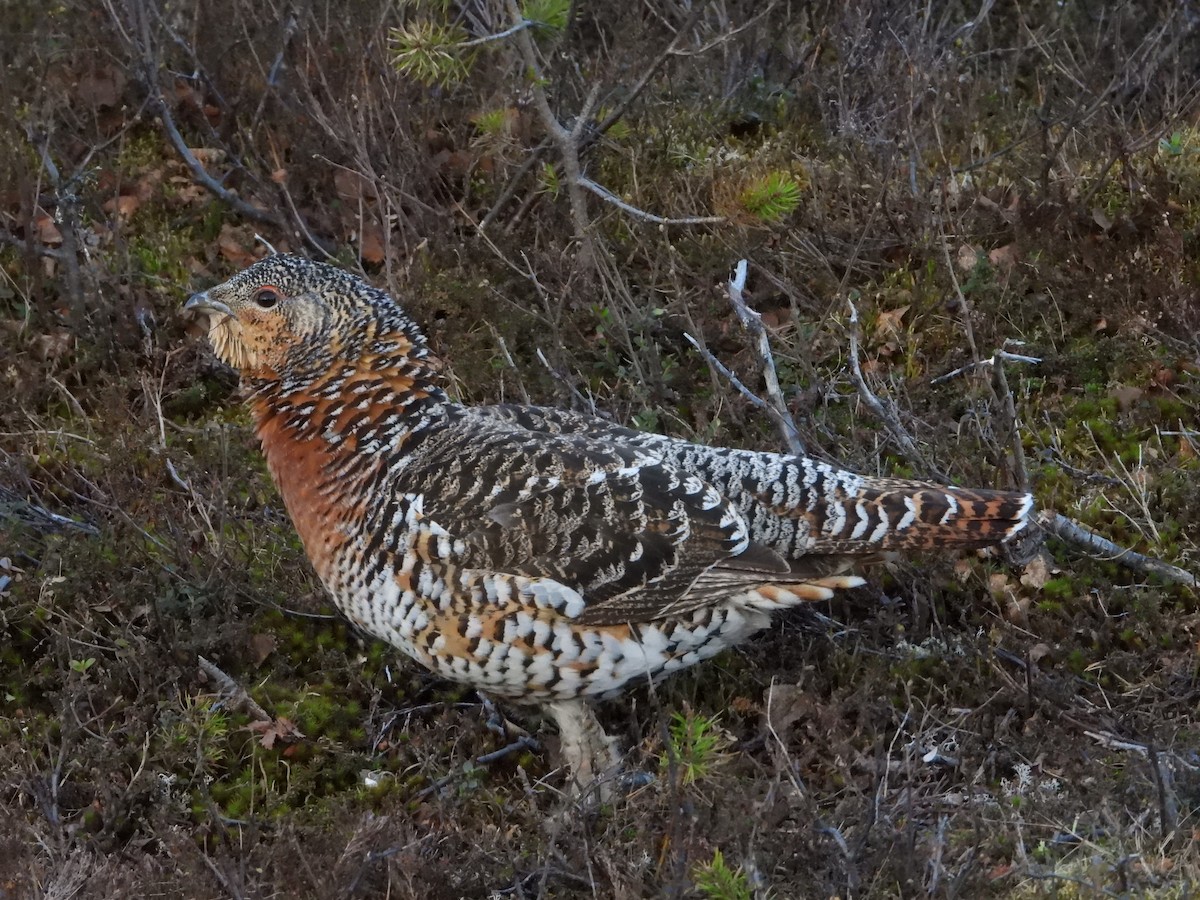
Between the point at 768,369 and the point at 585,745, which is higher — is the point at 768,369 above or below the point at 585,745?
above

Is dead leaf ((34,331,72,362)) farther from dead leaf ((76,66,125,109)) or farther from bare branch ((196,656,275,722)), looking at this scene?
bare branch ((196,656,275,722))

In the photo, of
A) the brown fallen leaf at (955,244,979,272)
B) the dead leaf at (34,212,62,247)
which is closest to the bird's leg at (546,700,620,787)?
the brown fallen leaf at (955,244,979,272)

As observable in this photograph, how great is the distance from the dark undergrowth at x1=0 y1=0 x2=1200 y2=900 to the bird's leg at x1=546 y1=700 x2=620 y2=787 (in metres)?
0.12

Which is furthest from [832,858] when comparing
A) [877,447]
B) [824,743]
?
[877,447]

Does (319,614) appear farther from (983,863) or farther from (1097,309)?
(1097,309)

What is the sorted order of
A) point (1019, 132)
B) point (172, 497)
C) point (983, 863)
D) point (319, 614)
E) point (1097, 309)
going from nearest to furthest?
point (983, 863)
point (319, 614)
point (172, 497)
point (1097, 309)
point (1019, 132)

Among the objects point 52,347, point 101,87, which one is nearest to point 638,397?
point 52,347

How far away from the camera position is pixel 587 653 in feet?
15.6

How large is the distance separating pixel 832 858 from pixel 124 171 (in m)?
6.60

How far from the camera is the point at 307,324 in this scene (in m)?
5.38

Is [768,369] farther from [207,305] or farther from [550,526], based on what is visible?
[207,305]

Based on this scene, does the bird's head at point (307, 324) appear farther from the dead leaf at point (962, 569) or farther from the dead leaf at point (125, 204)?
the dead leaf at point (125, 204)

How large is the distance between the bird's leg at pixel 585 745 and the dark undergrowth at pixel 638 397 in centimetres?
12

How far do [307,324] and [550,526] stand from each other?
1413 millimetres
